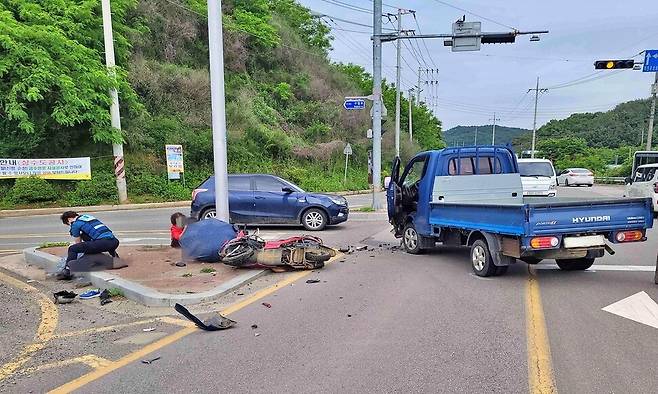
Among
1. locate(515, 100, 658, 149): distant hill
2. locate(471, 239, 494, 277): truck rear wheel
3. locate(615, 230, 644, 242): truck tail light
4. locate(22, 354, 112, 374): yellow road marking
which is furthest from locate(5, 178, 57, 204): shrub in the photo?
locate(515, 100, 658, 149): distant hill

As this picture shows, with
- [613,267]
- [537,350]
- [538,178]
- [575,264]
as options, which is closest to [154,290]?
[537,350]

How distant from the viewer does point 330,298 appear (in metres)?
6.62

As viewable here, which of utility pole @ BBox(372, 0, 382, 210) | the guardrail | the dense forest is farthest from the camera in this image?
the guardrail

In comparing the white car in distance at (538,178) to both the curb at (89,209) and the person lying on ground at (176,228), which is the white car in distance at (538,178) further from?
the curb at (89,209)

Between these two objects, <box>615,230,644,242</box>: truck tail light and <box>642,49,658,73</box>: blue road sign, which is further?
<box>642,49,658,73</box>: blue road sign

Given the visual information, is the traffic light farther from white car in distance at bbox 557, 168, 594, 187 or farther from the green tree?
the green tree

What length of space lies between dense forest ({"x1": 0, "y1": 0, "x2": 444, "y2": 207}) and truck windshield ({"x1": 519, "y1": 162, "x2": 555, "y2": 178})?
43.8 feet

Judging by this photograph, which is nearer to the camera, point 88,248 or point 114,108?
point 88,248

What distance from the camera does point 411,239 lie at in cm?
1005

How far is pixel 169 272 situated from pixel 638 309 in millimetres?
6566

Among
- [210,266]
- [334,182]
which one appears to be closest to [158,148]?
[334,182]

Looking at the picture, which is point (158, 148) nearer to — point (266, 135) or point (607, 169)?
point (266, 135)

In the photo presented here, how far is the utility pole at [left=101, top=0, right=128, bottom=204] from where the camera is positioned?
20922mm

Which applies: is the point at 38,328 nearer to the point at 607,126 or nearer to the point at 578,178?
the point at 578,178
